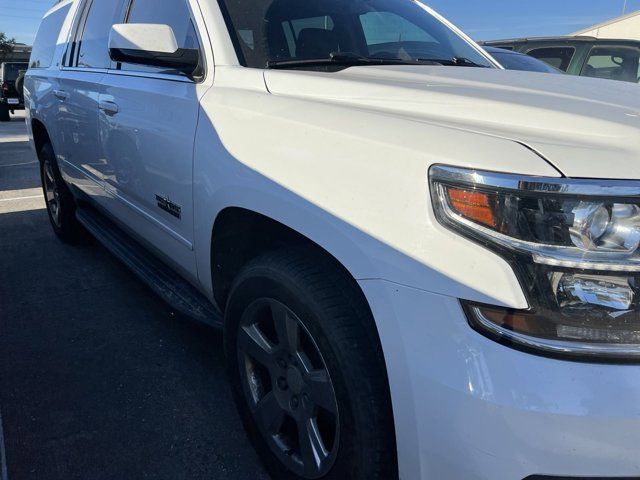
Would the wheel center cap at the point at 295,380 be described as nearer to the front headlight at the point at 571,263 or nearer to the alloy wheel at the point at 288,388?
the alloy wheel at the point at 288,388

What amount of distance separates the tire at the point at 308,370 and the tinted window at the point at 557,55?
278 inches

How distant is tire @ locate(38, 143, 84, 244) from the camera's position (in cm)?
467

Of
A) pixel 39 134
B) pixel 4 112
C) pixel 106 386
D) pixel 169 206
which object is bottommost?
pixel 4 112

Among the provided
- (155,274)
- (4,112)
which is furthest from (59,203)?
(4,112)

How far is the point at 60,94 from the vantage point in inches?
159

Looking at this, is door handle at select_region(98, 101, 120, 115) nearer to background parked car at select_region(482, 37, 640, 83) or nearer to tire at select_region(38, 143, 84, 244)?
tire at select_region(38, 143, 84, 244)

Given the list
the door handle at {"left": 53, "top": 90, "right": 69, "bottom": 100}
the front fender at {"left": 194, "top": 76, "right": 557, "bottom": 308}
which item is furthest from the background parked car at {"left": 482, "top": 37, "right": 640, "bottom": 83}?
the front fender at {"left": 194, "top": 76, "right": 557, "bottom": 308}

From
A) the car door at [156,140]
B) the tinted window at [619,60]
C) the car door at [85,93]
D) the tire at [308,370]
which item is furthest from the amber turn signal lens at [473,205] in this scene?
the tinted window at [619,60]

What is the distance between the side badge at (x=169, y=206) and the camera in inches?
95.6

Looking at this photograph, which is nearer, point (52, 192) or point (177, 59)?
point (177, 59)

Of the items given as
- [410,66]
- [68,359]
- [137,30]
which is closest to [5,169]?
[68,359]

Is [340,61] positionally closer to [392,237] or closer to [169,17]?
[169,17]

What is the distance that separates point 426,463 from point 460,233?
0.58 meters

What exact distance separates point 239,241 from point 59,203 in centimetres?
323
